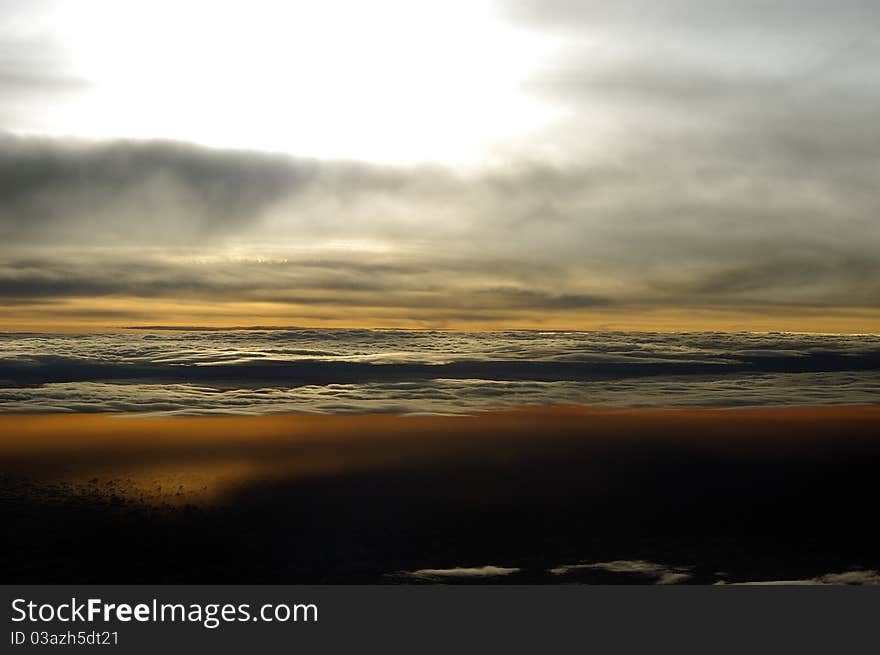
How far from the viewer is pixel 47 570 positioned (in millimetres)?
31797

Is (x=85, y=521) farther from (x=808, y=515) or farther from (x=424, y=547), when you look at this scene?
(x=808, y=515)

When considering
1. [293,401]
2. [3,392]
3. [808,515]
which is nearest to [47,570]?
[808,515]

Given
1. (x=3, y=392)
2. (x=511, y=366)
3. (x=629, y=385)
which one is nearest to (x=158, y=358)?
(x=3, y=392)

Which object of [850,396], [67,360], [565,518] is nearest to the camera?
[565,518]

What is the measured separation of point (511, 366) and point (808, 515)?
90310mm

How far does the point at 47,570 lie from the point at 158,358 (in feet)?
347

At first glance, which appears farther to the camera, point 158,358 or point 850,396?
point 158,358

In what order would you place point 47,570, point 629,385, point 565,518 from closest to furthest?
point 47,570
point 565,518
point 629,385

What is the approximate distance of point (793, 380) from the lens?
116562 mm

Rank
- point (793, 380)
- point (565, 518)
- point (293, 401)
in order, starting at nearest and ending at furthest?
point (565, 518), point (293, 401), point (793, 380)

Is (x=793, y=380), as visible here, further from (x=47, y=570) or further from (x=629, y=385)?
(x=47, y=570)

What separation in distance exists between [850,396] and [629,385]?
89.0 feet

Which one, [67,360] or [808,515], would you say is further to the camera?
[67,360]

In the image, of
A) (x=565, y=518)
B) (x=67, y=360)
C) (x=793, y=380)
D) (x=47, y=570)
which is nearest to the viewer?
(x=47, y=570)
